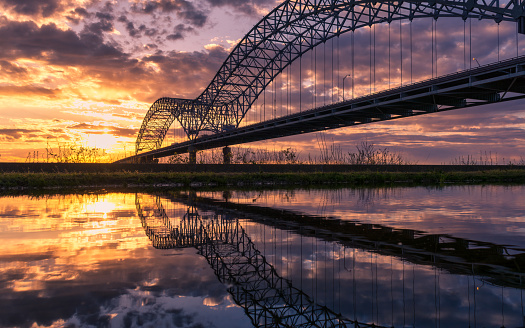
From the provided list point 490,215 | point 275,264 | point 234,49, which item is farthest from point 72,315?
point 234,49

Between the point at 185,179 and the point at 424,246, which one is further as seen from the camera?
the point at 185,179

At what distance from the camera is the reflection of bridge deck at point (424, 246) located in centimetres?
537

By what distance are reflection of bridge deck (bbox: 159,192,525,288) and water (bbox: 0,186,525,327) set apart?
22mm

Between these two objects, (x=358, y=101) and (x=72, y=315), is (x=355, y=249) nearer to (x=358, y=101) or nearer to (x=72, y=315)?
(x=72, y=315)

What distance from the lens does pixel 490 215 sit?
36.1 feet

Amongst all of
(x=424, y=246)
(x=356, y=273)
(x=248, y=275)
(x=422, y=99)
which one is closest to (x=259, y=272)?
(x=248, y=275)

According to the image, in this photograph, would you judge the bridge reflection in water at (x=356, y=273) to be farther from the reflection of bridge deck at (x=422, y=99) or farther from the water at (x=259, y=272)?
the reflection of bridge deck at (x=422, y=99)

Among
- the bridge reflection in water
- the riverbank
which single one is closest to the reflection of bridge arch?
the bridge reflection in water

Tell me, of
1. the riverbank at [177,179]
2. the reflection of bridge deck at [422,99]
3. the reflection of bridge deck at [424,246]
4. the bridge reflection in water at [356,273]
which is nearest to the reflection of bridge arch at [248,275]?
the bridge reflection in water at [356,273]

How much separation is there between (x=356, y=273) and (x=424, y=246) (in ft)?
7.44

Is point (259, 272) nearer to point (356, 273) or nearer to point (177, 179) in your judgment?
point (356, 273)

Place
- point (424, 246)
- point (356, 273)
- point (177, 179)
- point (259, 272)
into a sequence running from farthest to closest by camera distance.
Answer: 1. point (177, 179)
2. point (424, 246)
3. point (259, 272)
4. point (356, 273)

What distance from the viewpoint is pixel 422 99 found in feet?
→ 96.4

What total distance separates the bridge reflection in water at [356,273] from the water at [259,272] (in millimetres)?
17
